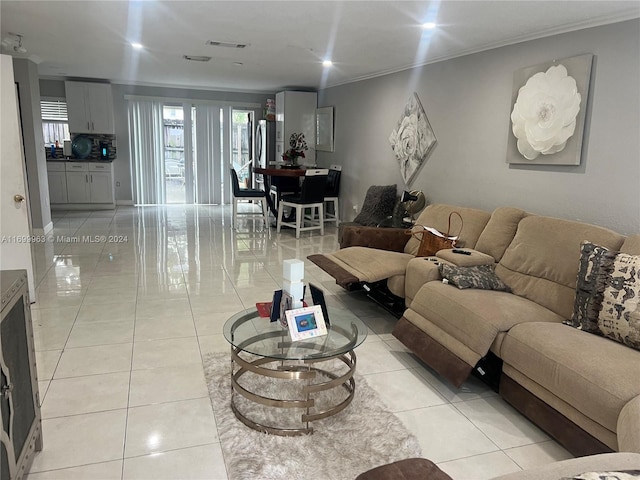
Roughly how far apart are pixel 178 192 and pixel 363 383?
7.81 m

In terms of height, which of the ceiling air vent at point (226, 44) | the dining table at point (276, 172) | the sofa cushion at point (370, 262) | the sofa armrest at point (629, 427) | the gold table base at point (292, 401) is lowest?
the gold table base at point (292, 401)

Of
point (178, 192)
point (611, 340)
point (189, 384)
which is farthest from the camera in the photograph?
point (178, 192)

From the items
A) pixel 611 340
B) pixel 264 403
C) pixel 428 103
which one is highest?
pixel 428 103

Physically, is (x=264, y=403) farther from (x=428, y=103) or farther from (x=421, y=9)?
(x=428, y=103)

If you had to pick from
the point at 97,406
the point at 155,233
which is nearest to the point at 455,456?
the point at 97,406

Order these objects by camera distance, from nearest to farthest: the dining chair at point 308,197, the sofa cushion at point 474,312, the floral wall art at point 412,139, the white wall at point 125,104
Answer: the sofa cushion at point 474,312 < the floral wall art at point 412,139 < the dining chair at point 308,197 < the white wall at point 125,104

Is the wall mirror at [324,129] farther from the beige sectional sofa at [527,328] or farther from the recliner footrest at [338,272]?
the beige sectional sofa at [527,328]

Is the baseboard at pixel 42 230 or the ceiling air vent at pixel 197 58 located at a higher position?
the ceiling air vent at pixel 197 58

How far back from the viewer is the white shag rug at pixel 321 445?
6.26 feet

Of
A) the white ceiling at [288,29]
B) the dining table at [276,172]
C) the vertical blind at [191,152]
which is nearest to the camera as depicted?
the white ceiling at [288,29]

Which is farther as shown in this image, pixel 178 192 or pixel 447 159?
pixel 178 192

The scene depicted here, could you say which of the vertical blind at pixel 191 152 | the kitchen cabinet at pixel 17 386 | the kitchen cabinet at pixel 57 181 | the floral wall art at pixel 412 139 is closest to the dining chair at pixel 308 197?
the floral wall art at pixel 412 139

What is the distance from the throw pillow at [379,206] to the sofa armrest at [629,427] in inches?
148

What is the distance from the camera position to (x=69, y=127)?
322 inches
